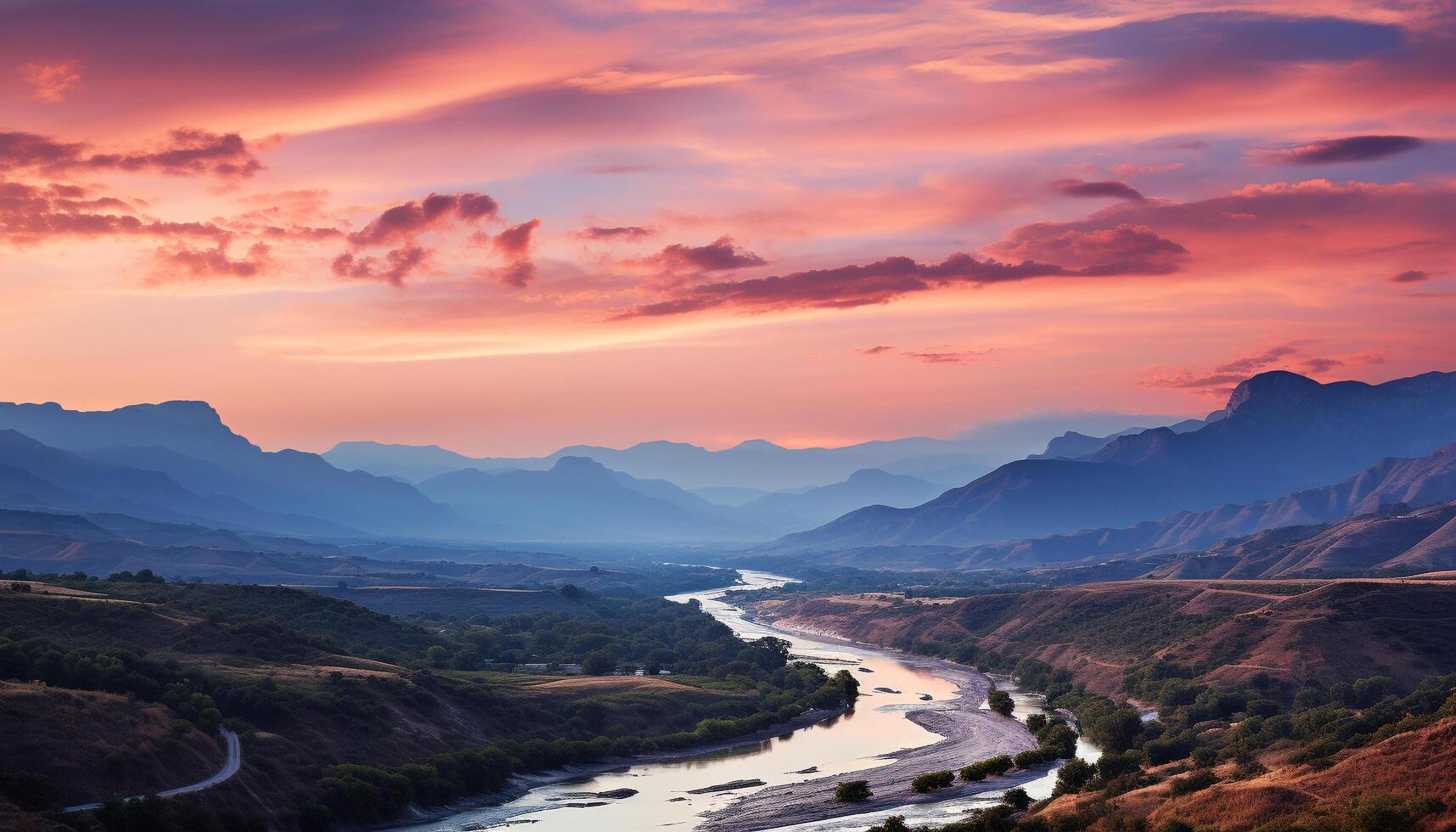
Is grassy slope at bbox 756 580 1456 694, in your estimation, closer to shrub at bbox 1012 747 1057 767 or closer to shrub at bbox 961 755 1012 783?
shrub at bbox 1012 747 1057 767

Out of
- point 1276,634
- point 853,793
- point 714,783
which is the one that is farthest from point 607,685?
point 1276,634

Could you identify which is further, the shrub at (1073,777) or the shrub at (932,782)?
the shrub at (932,782)

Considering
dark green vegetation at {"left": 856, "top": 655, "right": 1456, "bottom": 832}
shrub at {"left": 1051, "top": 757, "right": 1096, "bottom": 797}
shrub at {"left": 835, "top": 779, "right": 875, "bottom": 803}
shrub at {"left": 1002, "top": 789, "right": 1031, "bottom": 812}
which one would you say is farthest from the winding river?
dark green vegetation at {"left": 856, "top": 655, "right": 1456, "bottom": 832}

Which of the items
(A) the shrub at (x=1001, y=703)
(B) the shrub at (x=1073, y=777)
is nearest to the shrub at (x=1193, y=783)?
(B) the shrub at (x=1073, y=777)

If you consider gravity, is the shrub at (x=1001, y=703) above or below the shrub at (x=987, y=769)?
below

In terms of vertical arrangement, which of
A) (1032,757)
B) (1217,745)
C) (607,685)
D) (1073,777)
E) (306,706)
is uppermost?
(306,706)

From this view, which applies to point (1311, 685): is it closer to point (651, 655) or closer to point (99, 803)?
point (651, 655)

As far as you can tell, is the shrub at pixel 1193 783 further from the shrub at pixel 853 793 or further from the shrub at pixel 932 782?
the shrub at pixel 853 793

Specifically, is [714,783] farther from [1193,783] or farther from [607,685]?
[1193,783]
